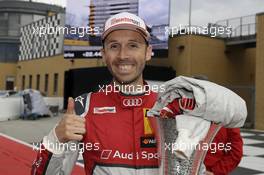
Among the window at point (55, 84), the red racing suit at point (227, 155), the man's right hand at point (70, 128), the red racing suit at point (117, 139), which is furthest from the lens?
the window at point (55, 84)

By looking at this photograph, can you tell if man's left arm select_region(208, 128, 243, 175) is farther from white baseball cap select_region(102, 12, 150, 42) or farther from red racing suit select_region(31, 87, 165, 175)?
white baseball cap select_region(102, 12, 150, 42)

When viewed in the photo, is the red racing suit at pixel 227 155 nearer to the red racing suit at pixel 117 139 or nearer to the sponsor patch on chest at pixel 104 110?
the red racing suit at pixel 117 139

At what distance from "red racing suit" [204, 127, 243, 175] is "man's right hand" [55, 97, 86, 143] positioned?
3.02 ft

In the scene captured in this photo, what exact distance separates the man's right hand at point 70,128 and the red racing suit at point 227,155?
3.02 feet

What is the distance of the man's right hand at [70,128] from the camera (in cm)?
169

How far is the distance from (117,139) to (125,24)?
0.50 m

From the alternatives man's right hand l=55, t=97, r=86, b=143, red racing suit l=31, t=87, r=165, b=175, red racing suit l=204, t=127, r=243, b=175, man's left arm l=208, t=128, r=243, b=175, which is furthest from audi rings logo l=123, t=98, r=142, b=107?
man's left arm l=208, t=128, r=243, b=175

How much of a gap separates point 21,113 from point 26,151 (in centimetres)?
1220

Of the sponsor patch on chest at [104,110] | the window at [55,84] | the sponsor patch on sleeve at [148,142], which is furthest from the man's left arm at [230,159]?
the window at [55,84]

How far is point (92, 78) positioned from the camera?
831 inches

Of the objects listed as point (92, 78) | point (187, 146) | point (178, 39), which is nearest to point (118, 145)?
point (187, 146)

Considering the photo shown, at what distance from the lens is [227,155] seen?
2.61 meters

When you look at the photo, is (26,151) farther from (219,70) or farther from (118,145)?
A: (219,70)

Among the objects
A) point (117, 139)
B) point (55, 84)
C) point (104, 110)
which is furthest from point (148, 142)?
point (55, 84)
